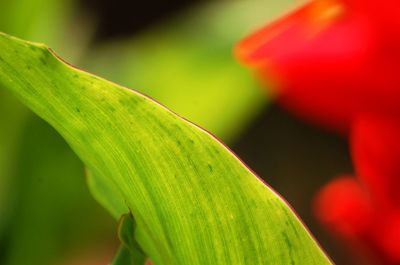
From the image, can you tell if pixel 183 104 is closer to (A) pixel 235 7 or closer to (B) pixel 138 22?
(A) pixel 235 7

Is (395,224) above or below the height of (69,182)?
above

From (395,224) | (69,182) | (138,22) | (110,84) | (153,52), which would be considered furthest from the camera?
(138,22)

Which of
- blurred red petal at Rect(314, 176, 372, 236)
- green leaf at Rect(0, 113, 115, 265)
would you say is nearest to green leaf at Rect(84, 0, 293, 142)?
green leaf at Rect(0, 113, 115, 265)

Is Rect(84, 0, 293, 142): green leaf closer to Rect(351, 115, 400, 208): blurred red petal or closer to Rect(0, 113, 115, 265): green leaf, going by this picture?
Rect(0, 113, 115, 265): green leaf

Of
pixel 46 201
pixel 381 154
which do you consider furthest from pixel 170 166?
pixel 46 201

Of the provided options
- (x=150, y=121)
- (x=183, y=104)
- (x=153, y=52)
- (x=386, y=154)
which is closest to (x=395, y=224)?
(x=386, y=154)

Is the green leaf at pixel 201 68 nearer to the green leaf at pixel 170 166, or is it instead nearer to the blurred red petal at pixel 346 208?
the blurred red petal at pixel 346 208

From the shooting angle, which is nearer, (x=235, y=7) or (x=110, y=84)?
(x=110, y=84)
